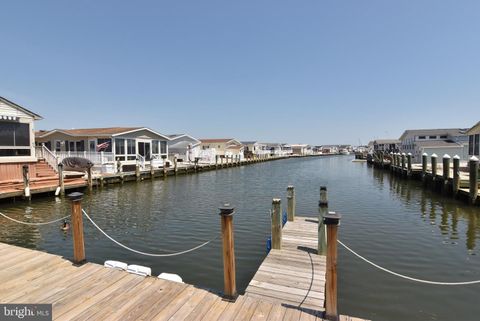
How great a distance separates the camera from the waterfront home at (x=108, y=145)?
30.0m

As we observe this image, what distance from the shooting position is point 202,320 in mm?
4113

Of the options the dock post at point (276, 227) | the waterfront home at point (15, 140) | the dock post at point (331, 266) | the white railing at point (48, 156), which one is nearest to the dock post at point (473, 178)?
the dock post at point (276, 227)

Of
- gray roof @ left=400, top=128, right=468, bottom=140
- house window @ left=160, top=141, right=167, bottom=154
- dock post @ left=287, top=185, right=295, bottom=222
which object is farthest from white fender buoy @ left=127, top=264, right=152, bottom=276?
gray roof @ left=400, top=128, right=468, bottom=140

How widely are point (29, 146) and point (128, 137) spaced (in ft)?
43.2

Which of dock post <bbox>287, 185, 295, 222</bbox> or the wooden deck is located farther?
dock post <bbox>287, 185, 295, 222</bbox>

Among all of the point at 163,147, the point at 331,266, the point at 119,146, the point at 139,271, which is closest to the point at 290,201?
the point at 139,271

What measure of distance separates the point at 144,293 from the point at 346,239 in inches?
315

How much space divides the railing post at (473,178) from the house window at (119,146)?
31.0m

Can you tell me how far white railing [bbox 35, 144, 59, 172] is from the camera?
22.9m

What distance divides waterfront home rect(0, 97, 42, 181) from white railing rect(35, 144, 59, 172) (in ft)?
5.50

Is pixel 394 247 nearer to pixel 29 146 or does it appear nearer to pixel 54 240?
pixel 54 240

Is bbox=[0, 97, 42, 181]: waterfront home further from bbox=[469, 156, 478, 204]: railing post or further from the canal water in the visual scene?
bbox=[469, 156, 478, 204]: railing post

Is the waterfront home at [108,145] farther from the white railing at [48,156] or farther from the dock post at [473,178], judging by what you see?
the dock post at [473,178]

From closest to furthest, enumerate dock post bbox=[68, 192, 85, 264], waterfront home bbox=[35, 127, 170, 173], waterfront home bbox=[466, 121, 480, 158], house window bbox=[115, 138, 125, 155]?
Result: 1. dock post bbox=[68, 192, 85, 264]
2. waterfront home bbox=[466, 121, 480, 158]
3. waterfront home bbox=[35, 127, 170, 173]
4. house window bbox=[115, 138, 125, 155]
